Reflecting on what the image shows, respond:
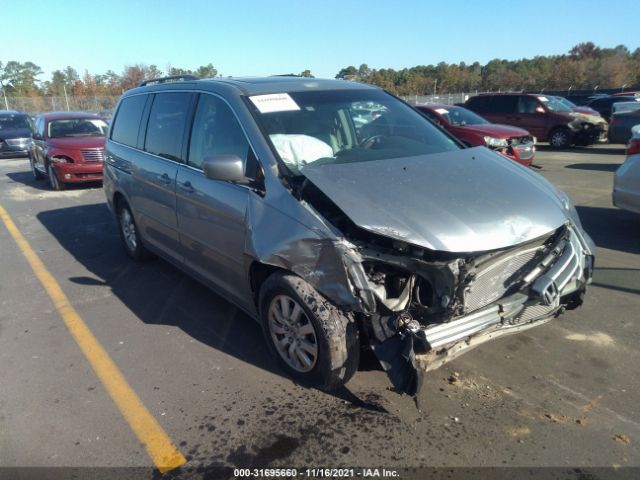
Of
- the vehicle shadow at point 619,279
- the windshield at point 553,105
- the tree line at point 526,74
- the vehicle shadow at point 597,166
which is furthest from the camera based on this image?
the tree line at point 526,74

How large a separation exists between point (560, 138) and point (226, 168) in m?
15.7

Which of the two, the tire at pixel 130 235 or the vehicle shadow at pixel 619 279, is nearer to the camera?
the vehicle shadow at pixel 619 279

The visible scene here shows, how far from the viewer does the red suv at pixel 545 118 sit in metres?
15.9

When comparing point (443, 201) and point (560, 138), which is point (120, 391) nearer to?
point (443, 201)

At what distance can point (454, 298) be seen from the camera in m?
2.74

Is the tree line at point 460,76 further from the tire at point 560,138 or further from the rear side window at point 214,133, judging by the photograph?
the rear side window at point 214,133

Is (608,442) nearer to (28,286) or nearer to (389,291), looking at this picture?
(389,291)

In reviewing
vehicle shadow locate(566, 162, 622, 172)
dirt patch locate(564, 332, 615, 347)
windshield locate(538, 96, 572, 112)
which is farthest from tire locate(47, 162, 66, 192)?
windshield locate(538, 96, 572, 112)

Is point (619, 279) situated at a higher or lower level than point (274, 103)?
lower

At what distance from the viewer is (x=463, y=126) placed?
39.0 ft

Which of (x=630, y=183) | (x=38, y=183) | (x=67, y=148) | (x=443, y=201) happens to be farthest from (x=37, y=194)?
(x=630, y=183)

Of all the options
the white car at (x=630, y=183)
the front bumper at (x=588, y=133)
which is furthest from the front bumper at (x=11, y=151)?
the front bumper at (x=588, y=133)

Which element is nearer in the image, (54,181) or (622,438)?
(622,438)

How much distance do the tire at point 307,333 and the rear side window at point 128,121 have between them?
2912 millimetres
